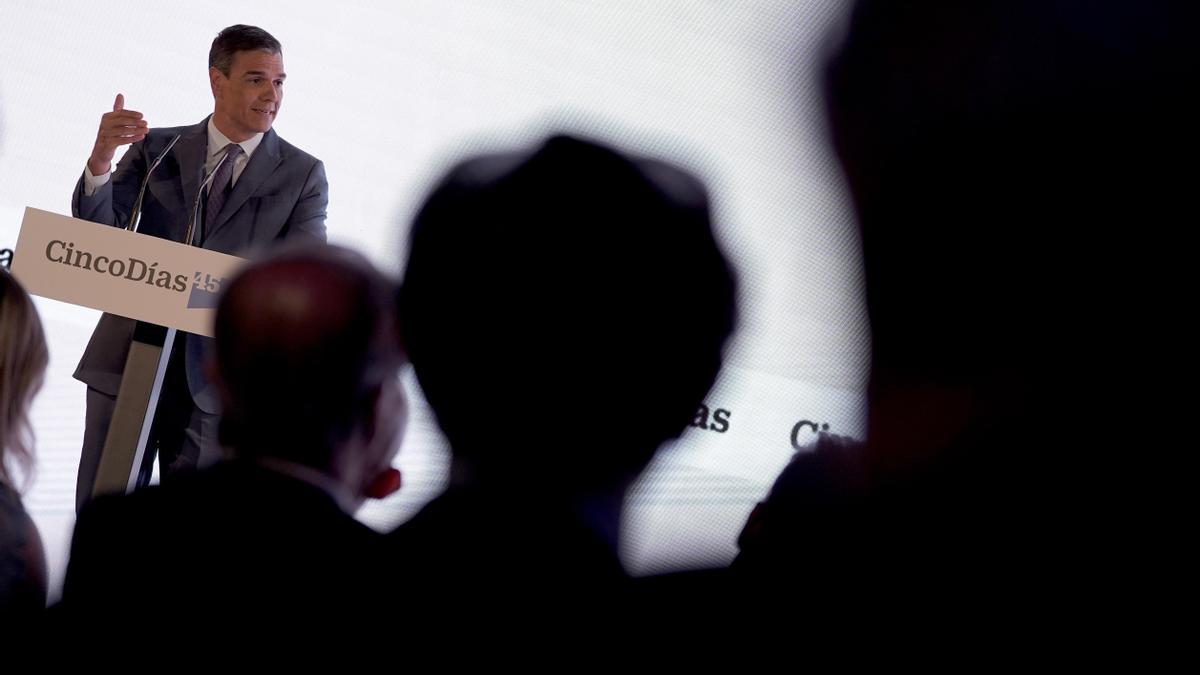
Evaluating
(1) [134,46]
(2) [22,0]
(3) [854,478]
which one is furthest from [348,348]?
(2) [22,0]

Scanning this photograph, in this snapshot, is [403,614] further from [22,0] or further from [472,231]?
[22,0]

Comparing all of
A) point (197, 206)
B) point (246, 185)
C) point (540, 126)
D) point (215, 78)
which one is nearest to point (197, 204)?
point (197, 206)

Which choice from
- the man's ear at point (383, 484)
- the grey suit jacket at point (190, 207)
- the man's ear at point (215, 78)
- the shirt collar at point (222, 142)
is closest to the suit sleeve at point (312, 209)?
the grey suit jacket at point (190, 207)

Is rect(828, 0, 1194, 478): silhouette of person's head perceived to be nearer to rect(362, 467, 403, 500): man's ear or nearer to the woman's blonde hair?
rect(362, 467, 403, 500): man's ear

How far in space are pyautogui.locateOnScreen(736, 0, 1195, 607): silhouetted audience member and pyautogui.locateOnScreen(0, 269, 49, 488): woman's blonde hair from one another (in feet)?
3.19

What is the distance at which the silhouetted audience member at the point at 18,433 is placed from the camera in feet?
3.77

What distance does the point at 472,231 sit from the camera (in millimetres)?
911

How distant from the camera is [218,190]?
86.7 inches

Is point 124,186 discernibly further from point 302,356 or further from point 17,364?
point 302,356

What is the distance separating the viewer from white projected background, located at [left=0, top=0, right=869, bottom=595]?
1752 mm

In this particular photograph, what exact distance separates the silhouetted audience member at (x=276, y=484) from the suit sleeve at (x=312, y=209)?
1.37 m

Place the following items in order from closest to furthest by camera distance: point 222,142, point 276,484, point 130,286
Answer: point 276,484 → point 130,286 → point 222,142

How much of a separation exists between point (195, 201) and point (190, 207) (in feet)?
0.10

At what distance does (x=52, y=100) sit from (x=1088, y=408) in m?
2.46
